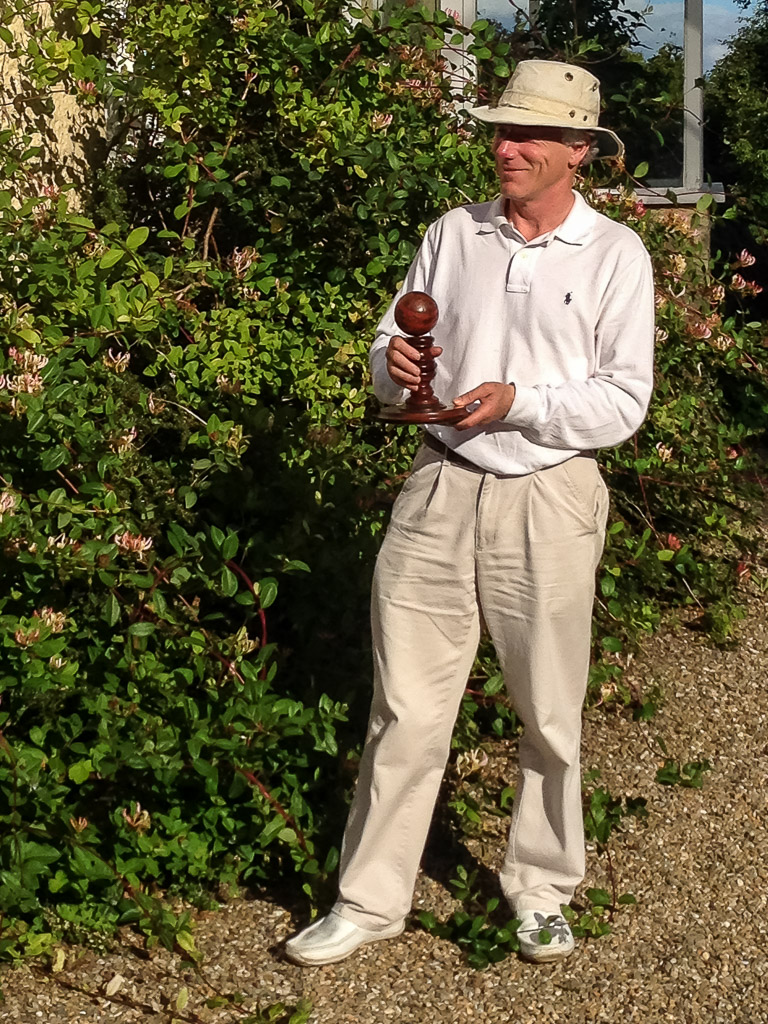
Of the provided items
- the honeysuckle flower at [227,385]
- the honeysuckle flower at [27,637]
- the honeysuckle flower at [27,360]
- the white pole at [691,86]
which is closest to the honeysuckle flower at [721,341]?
the honeysuckle flower at [227,385]

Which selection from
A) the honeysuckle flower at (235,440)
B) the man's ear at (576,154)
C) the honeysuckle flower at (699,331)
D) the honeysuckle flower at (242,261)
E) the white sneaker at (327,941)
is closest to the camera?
the man's ear at (576,154)

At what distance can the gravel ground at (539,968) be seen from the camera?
3.51 m

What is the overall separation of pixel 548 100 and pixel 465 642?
1.22m

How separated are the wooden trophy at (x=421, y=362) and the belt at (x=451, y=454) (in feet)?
0.68

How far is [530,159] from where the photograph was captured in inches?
131

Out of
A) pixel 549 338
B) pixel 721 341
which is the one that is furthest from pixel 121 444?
pixel 721 341

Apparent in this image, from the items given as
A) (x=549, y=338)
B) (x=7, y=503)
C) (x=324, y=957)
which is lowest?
(x=324, y=957)

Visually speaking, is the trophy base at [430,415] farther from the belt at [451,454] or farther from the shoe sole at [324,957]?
the shoe sole at [324,957]

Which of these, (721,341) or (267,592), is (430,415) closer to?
(267,592)

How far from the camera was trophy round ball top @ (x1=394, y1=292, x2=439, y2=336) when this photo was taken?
3.16m

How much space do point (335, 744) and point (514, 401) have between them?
1.10 meters

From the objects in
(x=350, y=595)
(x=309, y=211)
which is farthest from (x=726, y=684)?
(x=309, y=211)

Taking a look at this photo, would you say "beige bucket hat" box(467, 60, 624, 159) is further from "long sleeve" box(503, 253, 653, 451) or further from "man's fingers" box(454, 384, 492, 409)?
"man's fingers" box(454, 384, 492, 409)

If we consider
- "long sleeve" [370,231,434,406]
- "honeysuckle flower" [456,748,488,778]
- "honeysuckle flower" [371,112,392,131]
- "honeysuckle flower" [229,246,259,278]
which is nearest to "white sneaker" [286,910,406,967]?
"honeysuckle flower" [456,748,488,778]
